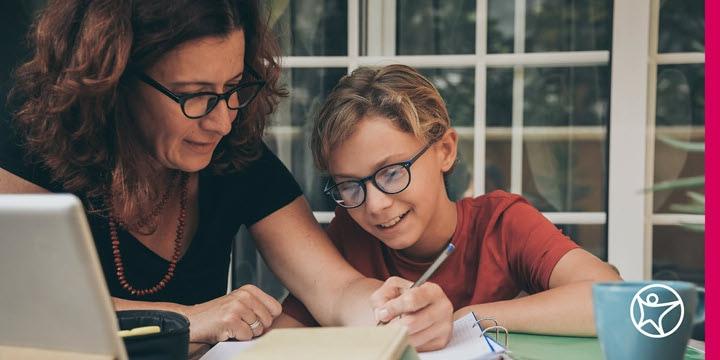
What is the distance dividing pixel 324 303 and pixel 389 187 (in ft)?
0.84

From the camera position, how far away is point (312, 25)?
2.59 metres

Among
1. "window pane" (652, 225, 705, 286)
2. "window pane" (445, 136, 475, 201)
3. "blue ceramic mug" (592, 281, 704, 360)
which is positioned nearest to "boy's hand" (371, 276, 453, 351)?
"blue ceramic mug" (592, 281, 704, 360)

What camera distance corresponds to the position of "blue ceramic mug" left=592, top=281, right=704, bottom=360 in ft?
2.51

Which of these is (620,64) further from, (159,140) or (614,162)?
(159,140)

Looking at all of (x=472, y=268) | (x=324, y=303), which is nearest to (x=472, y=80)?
(x=472, y=268)

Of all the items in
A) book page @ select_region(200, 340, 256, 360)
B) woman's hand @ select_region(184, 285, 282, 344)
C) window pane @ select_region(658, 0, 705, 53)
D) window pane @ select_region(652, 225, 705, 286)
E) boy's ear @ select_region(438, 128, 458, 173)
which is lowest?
window pane @ select_region(652, 225, 705, 286)

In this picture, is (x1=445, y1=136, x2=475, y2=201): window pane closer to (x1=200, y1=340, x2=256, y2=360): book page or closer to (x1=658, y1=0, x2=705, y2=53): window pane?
(x1=658, y1=0, x2=705, y2=53): window pane

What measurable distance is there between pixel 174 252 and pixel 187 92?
382 millimetres

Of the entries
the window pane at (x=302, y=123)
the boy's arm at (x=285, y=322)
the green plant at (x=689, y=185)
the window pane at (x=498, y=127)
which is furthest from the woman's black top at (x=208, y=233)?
the green plant at (x=689, y=185)

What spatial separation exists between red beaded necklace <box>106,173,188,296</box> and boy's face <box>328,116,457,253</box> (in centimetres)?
30

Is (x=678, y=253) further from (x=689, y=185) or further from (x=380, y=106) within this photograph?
(x=380, y=106)

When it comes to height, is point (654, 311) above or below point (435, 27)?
below

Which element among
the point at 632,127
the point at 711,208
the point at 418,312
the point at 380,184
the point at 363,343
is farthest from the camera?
the point at 632,127

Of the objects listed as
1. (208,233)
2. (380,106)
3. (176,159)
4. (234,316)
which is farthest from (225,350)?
(380,106)
